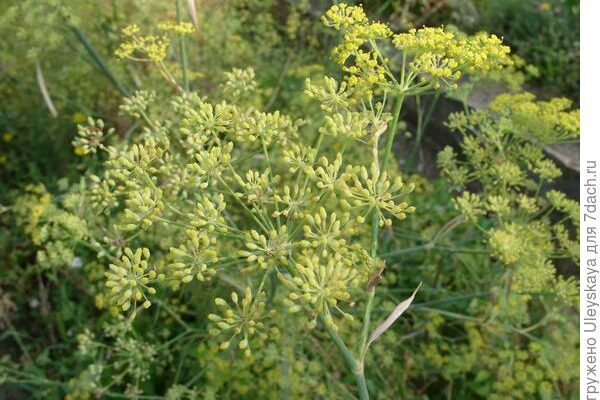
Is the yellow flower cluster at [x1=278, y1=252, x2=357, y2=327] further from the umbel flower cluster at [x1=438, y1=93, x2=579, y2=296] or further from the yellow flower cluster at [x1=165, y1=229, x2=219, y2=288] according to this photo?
the umbel flower cluster at [x1=438, y1=93, x2=579, y2=296]

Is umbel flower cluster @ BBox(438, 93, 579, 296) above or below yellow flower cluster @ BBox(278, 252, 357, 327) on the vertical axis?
below

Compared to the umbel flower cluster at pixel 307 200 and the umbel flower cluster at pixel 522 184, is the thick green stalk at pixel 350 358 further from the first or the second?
the umbel flower cluster at pixel 522 184

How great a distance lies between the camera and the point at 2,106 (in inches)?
166

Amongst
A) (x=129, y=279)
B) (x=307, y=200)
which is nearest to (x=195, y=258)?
(x=129, y=279)

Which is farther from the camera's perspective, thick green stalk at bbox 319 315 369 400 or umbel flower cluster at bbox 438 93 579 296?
umbel flower cluster at bbox 438 93 579 296

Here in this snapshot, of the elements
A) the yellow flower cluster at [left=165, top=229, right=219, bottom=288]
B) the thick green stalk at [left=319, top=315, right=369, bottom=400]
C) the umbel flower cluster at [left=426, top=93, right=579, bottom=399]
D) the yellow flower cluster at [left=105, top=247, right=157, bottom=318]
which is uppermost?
the yellow flower cluster at [left=165, top=229, right=219, bottom=288]

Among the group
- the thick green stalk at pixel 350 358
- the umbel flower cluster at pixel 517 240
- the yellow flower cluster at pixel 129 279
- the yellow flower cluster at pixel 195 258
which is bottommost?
the umbel flower cluster at pixel 517 240

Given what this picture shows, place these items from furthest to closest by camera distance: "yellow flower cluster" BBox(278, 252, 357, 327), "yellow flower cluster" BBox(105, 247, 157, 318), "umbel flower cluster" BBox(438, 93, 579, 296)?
1. "umbel flower cluster" BBox(438, 93, 579, 296)
2. "yellow flower cluster" BBox(105, 247, 157, 318)
3. "yellow flower cluster" BBox(278, 252, 357, 327)

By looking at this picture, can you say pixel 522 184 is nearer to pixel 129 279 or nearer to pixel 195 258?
pixel 195 258

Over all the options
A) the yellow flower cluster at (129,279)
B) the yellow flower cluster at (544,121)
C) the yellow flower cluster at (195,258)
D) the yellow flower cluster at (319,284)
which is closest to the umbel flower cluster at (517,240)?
the yellow flower cluster at (544,121)

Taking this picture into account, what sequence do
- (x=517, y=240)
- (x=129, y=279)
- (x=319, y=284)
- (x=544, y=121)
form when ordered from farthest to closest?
1. (x=544, y=121)
2. (x=517, y=240)
3. (x=129, y=279)
4. (x=319, y=284)

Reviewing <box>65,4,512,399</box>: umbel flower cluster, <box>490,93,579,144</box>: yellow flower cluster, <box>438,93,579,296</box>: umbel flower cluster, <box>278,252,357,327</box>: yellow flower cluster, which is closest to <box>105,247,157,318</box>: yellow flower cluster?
<box>65,4,512,399</box>: umbel flower cluster

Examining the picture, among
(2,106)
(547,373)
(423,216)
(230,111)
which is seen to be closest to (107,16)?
(2,106)

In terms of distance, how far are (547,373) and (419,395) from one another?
645 mm
